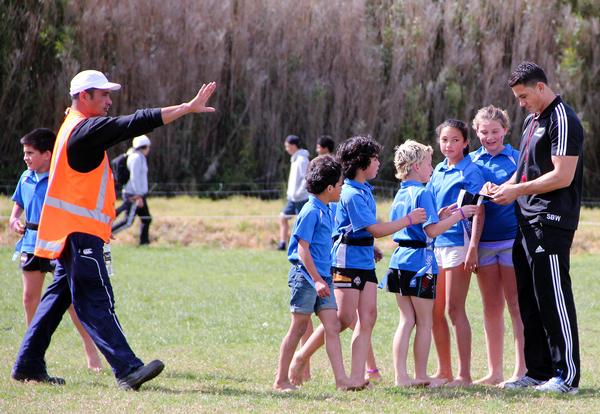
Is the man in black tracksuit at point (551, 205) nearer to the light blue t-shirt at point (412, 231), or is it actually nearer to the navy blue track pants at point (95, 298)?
the light blue t-shirt at point (412, 231)

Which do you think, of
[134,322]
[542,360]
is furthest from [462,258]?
[134,322]

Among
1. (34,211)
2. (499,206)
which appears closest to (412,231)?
(499,206)

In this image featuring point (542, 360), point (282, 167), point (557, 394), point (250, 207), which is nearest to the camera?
point (557, 394)

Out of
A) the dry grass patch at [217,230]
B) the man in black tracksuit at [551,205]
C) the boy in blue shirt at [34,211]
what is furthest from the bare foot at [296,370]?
the dry grass patch at [217,230]

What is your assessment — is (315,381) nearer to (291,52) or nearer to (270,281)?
(270,281)

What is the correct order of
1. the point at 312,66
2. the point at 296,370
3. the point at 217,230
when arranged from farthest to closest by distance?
the point at 312,66, the point at 217,230, the point at 296,370

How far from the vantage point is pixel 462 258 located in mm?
7973

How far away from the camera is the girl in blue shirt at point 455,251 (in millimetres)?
7910

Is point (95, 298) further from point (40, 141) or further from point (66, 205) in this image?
point (40, 141)

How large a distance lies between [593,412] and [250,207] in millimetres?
15736

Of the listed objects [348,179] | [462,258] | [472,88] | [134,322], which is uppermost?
[472,88]

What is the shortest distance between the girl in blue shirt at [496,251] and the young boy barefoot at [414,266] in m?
0.45

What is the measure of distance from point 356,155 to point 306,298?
1128 millimetres

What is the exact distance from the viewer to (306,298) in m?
7.41
